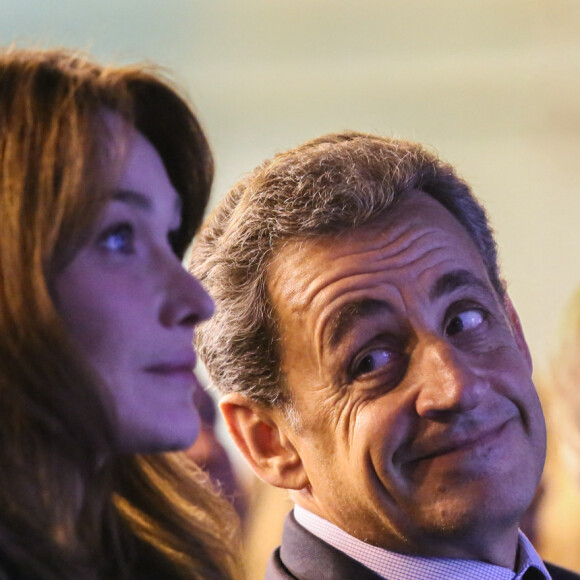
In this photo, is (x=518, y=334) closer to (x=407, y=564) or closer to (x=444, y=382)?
(x=444, y=382)

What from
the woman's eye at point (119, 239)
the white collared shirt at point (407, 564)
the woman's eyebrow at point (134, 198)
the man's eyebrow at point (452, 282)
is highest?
the woman's eyebrow at point (134, 198)

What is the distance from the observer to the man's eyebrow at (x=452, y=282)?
170 cm

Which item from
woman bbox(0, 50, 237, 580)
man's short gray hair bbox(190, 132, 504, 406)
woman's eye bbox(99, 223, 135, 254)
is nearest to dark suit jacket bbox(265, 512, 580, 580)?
man's short gray hair bbox(190, 132, 504, 406)

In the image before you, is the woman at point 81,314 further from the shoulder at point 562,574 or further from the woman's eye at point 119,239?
the shoulder at point 562,574

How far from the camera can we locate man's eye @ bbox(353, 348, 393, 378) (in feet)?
5.46

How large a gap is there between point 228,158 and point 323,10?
36.1 inches

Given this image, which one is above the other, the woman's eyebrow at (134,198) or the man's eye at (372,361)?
the woman's eyebrow at (134,198)

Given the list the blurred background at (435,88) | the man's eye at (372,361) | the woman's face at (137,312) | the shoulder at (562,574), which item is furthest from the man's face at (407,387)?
the blurred background at (435,88)

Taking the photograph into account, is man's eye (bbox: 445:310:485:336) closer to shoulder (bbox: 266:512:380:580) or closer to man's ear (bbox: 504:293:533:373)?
man's ear (bbox: 504:293:533:373)

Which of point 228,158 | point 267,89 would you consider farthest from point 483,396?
point 267,89

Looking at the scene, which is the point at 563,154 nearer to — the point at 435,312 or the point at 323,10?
the point at 323,10

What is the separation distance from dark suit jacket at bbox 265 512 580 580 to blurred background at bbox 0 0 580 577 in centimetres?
304

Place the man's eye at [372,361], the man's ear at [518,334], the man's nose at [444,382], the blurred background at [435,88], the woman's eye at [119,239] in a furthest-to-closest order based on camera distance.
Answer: the blurred background at [435,88] → the man's ear at [518,334] → the man's eye at [372,361] → the man's nose at [444,382] → the woman's eye at [119,239]

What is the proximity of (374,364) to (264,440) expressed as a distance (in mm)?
307
